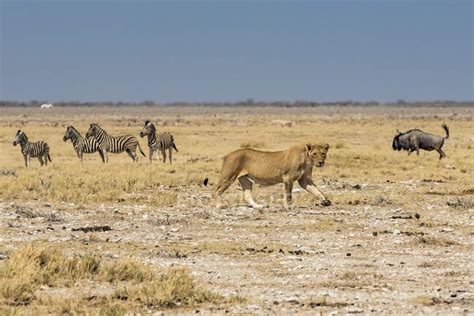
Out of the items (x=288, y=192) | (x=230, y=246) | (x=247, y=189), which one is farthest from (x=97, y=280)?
(x=247, y=189)

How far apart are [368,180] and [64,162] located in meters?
13.6

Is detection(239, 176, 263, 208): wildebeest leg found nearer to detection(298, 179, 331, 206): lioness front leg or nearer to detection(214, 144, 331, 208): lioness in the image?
detection(214, 144, 331, 208): lioness

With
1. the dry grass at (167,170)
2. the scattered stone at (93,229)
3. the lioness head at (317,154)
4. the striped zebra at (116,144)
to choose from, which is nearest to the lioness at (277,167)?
the lioness head at (317,154)

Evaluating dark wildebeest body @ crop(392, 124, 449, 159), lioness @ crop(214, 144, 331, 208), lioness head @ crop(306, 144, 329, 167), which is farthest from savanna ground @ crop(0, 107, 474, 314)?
dark wildebeest body @ crop(392, 124, 449, 159)

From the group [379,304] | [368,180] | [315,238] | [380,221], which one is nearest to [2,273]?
[379,304]

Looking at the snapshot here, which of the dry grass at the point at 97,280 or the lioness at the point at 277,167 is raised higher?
the lioness at the point at 277,167

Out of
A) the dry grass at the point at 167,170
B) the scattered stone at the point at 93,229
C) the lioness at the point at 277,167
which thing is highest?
the lioness at the point at 277,167

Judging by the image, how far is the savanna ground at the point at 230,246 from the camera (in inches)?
378

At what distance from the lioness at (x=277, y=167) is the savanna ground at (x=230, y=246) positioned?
0.46 metres

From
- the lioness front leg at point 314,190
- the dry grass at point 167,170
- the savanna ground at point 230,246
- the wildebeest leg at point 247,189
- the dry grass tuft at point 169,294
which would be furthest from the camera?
the dry grass at point 167,170

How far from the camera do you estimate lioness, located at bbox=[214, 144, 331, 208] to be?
17797 millimetres

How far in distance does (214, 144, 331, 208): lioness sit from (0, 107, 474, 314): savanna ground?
0.46 m

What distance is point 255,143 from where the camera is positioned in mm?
42281

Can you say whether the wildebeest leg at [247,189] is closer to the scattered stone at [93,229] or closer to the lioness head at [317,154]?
the lioness head at [317,154]
